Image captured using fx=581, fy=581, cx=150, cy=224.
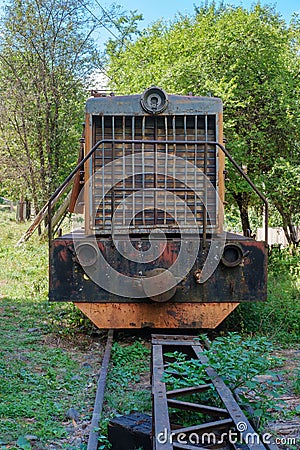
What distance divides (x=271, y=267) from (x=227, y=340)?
24.5 feet

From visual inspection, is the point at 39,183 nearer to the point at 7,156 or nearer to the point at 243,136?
the point at 7,156

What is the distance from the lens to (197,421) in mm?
4023

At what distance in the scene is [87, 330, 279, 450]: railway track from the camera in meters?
3.41

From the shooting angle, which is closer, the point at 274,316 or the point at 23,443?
the point at 23,443

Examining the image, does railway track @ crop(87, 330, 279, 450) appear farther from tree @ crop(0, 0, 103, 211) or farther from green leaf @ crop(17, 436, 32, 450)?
tree @ crop(0, 0, 103, 211)

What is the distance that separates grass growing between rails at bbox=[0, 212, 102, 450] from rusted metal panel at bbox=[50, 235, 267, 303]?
2.37 ft

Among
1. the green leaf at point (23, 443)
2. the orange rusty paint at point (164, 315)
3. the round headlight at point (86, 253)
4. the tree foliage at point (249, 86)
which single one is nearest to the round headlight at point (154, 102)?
the round headlight at point (86, 253)

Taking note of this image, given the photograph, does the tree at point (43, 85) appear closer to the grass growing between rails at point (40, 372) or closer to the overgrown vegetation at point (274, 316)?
the grass growing between rails at point (40, 372)

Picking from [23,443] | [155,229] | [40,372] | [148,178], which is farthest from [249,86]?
[23,443]

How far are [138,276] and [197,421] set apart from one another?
269 centimetres

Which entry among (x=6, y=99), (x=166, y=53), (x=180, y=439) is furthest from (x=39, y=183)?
(x=180, y=439)

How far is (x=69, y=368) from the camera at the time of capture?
5.93 m

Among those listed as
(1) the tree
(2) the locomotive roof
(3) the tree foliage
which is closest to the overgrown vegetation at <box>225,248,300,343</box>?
(2) the locomotive roof

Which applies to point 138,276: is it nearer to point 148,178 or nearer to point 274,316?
point 148,178
